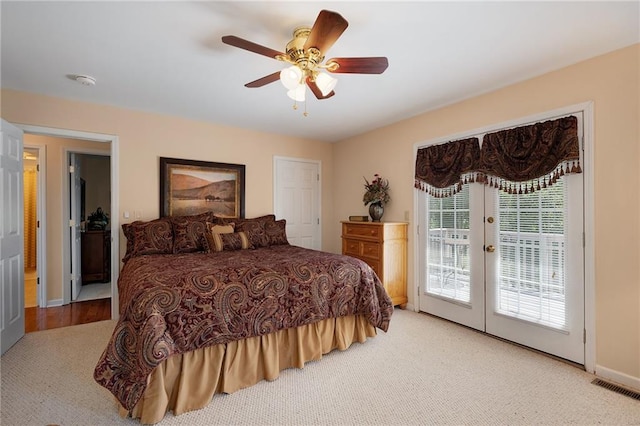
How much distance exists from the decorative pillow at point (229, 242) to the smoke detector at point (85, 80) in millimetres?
1790

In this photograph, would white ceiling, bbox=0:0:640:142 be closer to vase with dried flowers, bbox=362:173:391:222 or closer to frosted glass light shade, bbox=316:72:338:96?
frosted glass light shade, bbox=316:72:338:96

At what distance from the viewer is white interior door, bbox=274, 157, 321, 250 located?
4.72 m

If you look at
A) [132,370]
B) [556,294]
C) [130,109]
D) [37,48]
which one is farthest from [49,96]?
[556,294]

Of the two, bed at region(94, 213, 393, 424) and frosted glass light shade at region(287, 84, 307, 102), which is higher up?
frosted glass light shade at region(287, 84, 307, 102)

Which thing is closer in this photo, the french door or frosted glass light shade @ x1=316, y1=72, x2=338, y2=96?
frosted glass light shade @ x1=316, y1=72, x2=338, y2=96

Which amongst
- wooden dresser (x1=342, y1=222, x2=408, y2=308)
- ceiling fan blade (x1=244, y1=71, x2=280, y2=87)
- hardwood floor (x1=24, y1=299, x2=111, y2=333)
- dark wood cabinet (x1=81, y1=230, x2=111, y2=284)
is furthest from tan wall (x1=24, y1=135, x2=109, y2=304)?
wooden dresser (x1=342, y1=222, x2=408, y2=308)

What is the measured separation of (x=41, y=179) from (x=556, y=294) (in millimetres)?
5782

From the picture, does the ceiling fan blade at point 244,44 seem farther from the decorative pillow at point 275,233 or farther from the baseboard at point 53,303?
the baseboard at point 53,303

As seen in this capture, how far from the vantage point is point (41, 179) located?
152 inches

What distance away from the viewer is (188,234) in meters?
3.40

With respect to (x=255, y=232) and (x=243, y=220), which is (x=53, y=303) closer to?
(x=243, y=220)

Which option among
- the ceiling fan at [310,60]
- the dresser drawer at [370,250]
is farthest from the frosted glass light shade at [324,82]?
the dresser drawer at [370,250]

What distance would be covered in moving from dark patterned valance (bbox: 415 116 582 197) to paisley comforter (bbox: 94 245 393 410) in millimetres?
1455

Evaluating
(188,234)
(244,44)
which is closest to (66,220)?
(188,234)
